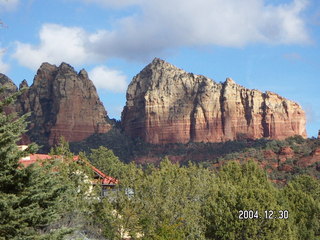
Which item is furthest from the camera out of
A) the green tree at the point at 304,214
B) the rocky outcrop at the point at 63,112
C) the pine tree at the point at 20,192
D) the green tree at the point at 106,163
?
the rocky outcrop at the point at 63,112

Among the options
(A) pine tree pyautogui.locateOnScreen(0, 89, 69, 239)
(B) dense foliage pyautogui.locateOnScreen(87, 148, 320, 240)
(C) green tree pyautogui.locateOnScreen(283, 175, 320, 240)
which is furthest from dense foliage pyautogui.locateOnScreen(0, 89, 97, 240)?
(C) green tree pyautogui.locateOnScreen(283, 175, 320, 240)

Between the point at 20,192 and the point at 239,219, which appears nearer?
the point at 20,192

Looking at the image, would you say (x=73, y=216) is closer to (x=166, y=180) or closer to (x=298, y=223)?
(x=166, y=180)

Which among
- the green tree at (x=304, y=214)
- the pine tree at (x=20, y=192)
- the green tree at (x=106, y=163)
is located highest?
the green tree at (x=106, y=163)

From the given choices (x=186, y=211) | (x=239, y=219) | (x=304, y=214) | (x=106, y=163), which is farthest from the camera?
(x=106, y=163)

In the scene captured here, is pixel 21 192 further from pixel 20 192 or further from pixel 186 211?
pixel 186 211

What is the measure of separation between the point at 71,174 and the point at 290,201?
30055mm

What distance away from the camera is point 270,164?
414 ft

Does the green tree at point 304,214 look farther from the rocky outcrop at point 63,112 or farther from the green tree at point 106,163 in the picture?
the rocky outcrop at point 63,112

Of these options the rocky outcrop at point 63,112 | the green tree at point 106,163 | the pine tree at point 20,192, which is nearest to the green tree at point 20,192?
the pine tree at point 20,192

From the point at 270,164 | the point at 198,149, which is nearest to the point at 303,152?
the point at 270,164

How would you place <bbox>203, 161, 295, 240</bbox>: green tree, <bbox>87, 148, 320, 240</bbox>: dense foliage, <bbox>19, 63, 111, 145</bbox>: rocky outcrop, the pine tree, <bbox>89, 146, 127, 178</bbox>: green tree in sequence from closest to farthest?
1. the pine tree
2. <bbox>87, 148, 320, 240</bbox>: dense foliage
3. <bbox>203, 161, 295, 240</bbox>: green tree
4. <bbox>89, 146, 127, 178</bbox>: green tree
5. <bbox>19, 63, 111, 145</bbox>: rocky outcrop

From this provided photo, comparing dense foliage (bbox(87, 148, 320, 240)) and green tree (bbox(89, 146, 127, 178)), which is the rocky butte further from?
dense foliage (bbox(87, 148, 320, 240))

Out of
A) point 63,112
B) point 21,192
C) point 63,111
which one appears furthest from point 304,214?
point 63,111
